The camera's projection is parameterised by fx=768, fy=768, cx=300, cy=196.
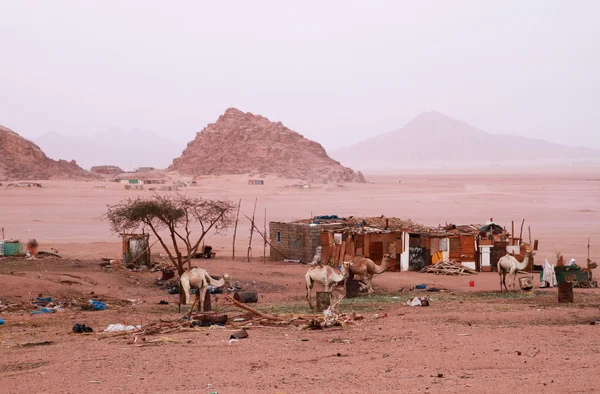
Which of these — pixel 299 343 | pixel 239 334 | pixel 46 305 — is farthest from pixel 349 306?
pixel 46 305

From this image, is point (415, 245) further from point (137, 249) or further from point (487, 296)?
point (137, 249)

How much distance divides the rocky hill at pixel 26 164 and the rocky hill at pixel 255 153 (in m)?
19.8

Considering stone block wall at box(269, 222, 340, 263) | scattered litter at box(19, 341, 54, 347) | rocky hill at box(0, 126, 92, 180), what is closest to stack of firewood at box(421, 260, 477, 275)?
stone block wall at box(269, 222, 340, 263)

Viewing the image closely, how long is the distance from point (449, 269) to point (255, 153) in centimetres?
10620

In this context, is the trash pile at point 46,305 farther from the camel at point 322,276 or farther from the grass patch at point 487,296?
→ the grass patch at point 487,296

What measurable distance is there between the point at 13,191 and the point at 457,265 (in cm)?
6148

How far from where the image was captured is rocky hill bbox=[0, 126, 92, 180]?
110875 mm

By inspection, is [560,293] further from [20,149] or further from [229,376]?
[20,149]

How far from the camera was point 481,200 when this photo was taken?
2879 inches

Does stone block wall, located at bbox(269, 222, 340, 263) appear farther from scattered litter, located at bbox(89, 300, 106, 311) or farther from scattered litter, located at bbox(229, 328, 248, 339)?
scattered litter, located at bbox(229, 328, 248, 339)

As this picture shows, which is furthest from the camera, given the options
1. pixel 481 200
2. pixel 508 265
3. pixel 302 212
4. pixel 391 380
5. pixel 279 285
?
pixel 481 200

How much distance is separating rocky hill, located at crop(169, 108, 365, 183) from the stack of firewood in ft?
290

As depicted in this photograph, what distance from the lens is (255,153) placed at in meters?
132

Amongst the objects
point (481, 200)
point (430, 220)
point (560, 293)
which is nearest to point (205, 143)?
point (481, 200)
